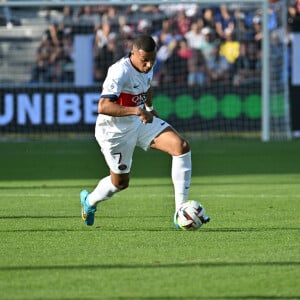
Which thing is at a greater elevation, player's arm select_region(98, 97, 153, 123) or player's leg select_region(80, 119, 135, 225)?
player's arm select_region(98, 97, 153, 123)

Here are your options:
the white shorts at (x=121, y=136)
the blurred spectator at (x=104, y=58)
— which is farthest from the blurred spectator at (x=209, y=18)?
the white shorts at (x=121, y=136)

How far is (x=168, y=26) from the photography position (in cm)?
2567

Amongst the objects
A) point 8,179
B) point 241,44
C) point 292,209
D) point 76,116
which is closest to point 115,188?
point 292,209

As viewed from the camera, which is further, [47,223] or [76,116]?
[76,116]

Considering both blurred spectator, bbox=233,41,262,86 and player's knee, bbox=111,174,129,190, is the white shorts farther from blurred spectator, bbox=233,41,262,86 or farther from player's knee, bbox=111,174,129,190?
blurred spectator, bbox=233,41,262,86

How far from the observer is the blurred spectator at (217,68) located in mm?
24906

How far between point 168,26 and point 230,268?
18.2m

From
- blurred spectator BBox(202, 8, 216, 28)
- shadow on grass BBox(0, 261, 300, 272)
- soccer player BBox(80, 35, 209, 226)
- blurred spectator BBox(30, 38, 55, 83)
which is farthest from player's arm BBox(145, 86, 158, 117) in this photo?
blurred spectator BBox(202, 8, 216, 28)

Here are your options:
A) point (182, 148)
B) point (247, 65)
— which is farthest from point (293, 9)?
point (182, 148)

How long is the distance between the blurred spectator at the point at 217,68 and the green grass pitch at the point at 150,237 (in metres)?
6.31

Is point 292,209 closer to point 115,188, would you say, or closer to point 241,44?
point 115,188

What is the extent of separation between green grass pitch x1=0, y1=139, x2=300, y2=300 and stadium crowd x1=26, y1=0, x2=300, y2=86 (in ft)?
22.1

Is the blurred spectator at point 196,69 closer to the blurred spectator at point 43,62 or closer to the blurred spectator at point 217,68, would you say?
the blurred spectator at point 217,68

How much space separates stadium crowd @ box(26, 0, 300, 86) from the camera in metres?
25.3
